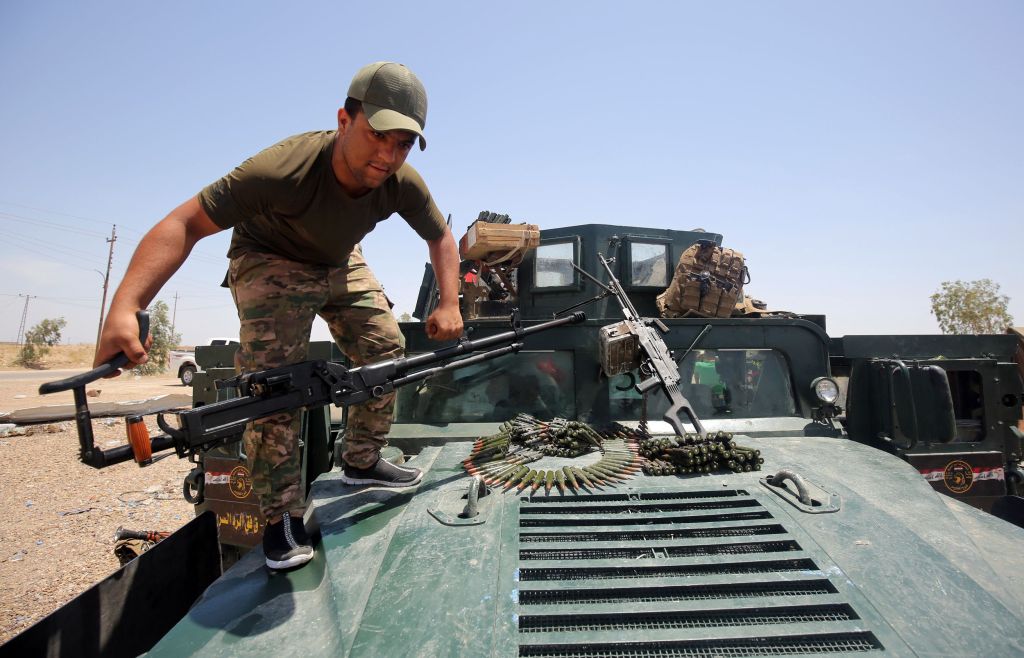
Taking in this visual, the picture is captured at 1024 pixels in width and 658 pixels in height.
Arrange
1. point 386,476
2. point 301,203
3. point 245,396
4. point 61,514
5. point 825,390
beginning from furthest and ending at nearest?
point 61,514, point 825,390, point 386,476, point 301,203, point 245,396

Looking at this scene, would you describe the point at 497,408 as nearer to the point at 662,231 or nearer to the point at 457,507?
the point at 457,507

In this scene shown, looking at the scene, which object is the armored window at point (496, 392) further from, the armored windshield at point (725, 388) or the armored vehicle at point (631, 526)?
the armored windshield at point (725, 388)

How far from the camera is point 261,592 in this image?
5.97ft

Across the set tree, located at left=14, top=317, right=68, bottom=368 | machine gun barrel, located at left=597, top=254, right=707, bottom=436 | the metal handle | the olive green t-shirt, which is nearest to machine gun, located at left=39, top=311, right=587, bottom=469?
the metal handle

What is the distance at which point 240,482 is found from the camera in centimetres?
351

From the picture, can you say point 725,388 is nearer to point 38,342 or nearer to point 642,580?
point 642,580

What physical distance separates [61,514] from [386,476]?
20.9 feet

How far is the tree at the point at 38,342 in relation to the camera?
34.1 metres

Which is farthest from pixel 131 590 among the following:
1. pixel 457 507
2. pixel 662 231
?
pixel 662 231

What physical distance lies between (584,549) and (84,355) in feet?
173

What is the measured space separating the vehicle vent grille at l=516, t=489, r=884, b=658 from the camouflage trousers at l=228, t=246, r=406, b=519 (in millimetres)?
896

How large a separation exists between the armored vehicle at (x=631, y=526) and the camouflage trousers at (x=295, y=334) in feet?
0.61

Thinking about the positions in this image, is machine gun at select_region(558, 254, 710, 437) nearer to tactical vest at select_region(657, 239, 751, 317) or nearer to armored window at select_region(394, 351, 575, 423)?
armored window at select_region(394, 351, 575, 423)

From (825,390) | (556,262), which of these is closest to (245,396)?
(825,390)
